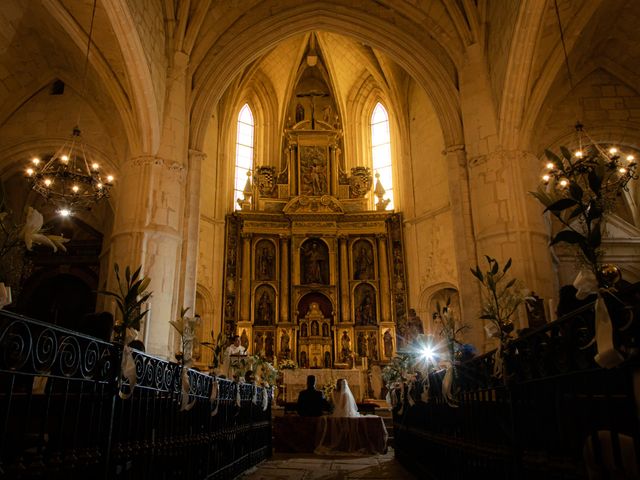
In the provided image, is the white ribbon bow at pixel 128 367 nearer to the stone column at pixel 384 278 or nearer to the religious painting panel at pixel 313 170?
the stone column at pixel 384 278

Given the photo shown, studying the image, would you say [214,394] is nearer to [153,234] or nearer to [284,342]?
[153,234]

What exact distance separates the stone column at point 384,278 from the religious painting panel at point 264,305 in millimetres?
3505

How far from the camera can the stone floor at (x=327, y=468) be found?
20.0 ft

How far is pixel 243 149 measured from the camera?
2058cm

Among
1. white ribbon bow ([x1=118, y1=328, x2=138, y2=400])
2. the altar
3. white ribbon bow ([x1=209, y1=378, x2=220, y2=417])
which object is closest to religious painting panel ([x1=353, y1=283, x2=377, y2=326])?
the altar

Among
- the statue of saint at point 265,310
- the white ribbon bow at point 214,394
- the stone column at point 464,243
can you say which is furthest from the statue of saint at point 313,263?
the white ribbon bow at point 214,394

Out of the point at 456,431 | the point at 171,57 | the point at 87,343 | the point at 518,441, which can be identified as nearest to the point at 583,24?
the point at 171,57

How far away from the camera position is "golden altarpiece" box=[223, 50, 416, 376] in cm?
1734

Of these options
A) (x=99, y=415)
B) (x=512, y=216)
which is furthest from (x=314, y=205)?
(x=99, y=415)

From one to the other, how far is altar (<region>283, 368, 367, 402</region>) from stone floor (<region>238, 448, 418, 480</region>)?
658 cm

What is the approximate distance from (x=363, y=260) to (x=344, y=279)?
37.7 inches

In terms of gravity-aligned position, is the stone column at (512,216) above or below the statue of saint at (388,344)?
above

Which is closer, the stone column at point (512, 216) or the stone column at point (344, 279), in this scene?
the stone column at point (512, 216)

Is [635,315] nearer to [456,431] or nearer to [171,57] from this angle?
[456,431]
